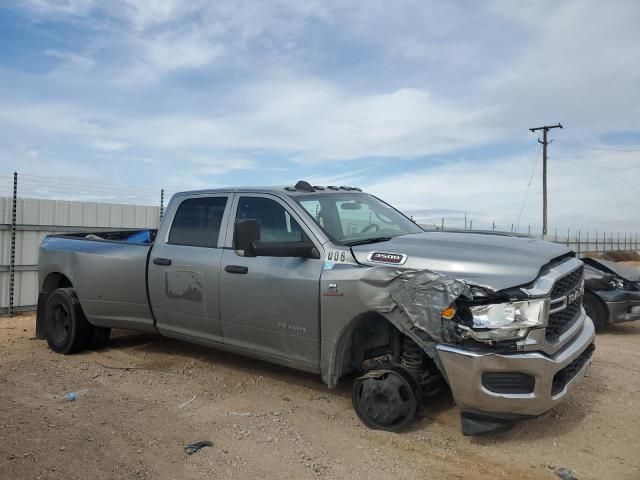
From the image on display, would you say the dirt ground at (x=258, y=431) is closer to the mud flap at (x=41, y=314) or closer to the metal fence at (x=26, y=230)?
the mud flap at (x=41, y=314)

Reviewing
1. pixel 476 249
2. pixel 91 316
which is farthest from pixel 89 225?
pixel 476 249

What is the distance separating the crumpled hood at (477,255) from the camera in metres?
3.61

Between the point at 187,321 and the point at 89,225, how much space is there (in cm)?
683

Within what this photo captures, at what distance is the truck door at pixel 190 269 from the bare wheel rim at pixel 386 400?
1.62m

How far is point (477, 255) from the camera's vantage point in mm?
3814

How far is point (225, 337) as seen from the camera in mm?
5066

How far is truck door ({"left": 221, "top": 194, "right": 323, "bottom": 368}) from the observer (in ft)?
14.4

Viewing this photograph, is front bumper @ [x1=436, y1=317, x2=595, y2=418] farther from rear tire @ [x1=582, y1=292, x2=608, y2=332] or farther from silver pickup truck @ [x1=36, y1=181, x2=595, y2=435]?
rear tire @ [x1=582, y1=292, x2=608, y2=332]

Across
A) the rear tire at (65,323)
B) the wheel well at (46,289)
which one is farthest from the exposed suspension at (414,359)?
the wheel well at (46,289)

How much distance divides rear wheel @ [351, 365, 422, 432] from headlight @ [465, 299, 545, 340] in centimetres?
74

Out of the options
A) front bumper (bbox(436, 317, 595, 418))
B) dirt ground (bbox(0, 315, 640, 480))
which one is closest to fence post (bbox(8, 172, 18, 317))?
dirt ground (bbox(0, 315, 640, 480))

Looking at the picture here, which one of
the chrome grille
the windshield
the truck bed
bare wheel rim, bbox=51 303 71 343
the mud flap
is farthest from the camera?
the mud flap

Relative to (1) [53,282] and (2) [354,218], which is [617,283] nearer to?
(2) [354,218]

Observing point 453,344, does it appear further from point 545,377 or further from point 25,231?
point 25,231
